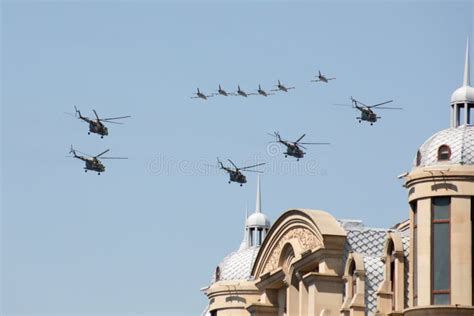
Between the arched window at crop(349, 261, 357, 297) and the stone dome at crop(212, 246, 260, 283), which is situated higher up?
the stone dome at crop(212, 246, 260, 283)

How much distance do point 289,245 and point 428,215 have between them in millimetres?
14558

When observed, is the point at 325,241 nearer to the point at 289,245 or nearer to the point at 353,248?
the point at 353,248

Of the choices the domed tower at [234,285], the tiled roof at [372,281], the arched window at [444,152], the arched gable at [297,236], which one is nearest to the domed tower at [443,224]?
the arched window at [444,152]

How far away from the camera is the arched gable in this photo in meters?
83.2

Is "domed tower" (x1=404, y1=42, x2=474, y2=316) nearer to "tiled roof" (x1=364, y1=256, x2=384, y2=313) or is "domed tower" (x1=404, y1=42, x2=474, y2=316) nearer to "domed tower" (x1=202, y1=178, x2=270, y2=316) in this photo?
"tiled roof" (x1=364, y1=256, x2=384, y2=313)

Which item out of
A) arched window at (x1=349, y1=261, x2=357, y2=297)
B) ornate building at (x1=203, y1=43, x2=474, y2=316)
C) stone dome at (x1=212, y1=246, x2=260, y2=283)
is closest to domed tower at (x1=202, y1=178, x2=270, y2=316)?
stone dome at (x1=212, y1=246, x2=260, y2=283)

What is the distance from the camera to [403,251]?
78375 millimetres

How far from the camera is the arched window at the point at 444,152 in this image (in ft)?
252

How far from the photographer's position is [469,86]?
79.9 metres

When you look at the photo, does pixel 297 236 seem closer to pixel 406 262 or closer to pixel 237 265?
pixel 406 262

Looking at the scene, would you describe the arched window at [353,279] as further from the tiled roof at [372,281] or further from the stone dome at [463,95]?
the stone dome at [463,95]

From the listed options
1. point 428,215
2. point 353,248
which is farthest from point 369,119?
Result: point 428,215

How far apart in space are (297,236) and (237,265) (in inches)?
627

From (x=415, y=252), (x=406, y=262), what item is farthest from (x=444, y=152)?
(x=406, y=262)
